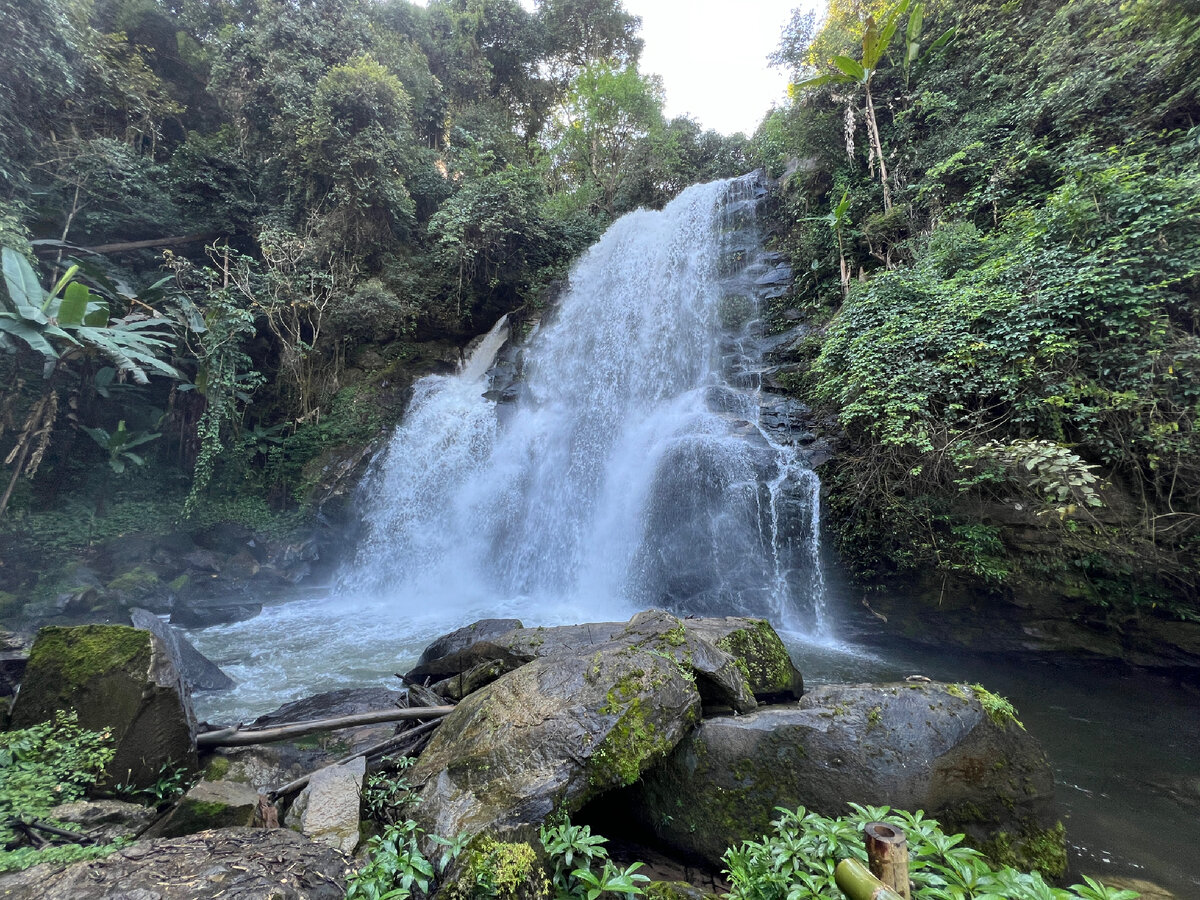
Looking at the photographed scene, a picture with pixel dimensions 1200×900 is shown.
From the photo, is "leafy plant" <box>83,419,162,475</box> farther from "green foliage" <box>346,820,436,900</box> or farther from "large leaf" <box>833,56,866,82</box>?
"large leaf" <box>833,56,866,82</box>

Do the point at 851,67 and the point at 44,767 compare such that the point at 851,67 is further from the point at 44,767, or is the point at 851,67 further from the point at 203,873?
the point at 44,767

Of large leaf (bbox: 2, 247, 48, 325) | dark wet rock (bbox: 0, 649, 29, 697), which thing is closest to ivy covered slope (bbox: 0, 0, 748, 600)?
large leaf (bbox: 2, 247, 48, 325)

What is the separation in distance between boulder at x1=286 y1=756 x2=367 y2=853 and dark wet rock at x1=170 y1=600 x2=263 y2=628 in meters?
8.20

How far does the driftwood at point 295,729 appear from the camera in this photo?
3311mm

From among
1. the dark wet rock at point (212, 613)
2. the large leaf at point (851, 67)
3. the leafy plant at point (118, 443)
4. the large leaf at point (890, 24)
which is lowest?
the dark wet rock at point (212, 613)

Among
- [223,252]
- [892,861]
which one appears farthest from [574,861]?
[223,252]

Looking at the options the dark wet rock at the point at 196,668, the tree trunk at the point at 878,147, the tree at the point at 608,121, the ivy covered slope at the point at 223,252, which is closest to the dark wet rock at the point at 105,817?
the dark wet rock at the point at 196,668

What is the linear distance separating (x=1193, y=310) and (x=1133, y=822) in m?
4.99

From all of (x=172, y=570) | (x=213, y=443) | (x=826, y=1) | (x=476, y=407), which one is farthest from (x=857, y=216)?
(x=172, y=570)

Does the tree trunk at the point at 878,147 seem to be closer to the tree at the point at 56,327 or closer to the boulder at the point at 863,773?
the boulder at the point at 863,773

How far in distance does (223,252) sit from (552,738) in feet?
50.3

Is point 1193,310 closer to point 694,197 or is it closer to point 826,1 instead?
point 694,197

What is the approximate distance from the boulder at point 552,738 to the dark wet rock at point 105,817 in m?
1.43

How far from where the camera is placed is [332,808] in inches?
98.7
